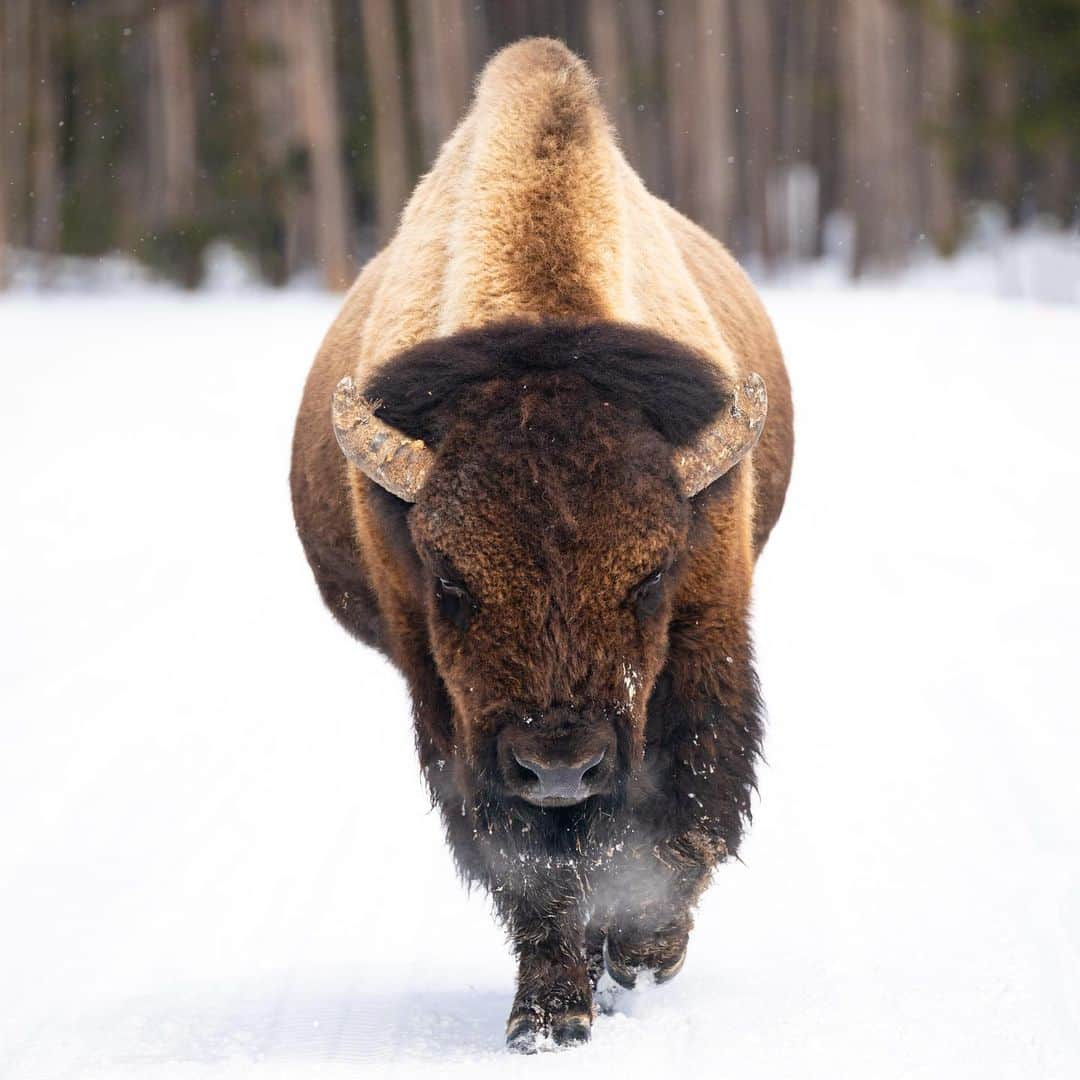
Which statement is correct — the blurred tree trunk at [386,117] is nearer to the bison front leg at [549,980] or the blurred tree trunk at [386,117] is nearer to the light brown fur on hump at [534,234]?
the light brown fur on hump at [534,234]

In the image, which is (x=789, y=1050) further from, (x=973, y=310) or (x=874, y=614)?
(x=973, y=310)

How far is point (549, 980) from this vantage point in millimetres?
4281

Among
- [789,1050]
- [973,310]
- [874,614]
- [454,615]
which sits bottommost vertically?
[973,310]

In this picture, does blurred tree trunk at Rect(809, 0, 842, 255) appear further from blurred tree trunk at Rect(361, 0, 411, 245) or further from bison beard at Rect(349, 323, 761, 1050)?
bison beard at Rect(349, 323, 761, 1050)

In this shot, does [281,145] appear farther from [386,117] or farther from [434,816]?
[434,816]

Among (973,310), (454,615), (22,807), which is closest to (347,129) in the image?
(973,310)

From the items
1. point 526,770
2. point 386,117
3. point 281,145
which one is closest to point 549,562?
point 526,770

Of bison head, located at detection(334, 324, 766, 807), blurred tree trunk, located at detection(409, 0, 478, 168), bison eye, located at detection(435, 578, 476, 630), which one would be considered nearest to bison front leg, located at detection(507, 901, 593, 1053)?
bison head, located at detection(334, 324, 766, 807)

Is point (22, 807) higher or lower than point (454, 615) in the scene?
lower

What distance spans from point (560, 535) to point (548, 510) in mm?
63

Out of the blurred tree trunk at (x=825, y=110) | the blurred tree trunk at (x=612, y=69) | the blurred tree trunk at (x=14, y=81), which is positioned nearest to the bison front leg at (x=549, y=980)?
the blurred tree trunk at (x=612, y=69)

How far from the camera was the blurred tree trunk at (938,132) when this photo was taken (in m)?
27.3

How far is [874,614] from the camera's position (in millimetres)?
8797

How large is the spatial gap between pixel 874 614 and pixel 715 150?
18426 millimetres
